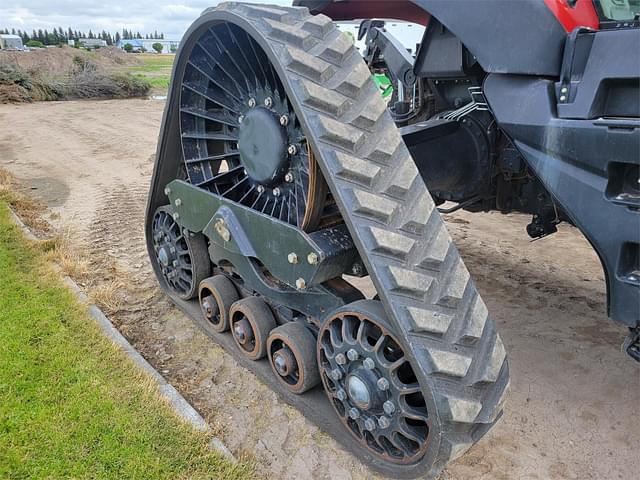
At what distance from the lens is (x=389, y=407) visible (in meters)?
2.16

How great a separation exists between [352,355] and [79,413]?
138 centimetres

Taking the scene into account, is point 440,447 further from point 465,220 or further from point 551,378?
point 465,220

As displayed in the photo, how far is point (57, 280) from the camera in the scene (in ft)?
13.3

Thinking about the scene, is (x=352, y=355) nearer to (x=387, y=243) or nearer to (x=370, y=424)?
(x=370, y=424)

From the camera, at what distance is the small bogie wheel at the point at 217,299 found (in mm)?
3242

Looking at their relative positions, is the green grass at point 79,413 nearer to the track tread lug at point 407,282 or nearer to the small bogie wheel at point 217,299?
the small bogie wheel at point 217,299

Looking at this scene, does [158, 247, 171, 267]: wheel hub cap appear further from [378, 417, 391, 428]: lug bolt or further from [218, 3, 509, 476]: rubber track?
[378, 417, 391, 428]: lug bolt

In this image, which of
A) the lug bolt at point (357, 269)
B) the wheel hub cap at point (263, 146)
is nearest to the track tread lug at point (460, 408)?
the lug bolt at point (357, 269)

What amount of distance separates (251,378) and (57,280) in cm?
190

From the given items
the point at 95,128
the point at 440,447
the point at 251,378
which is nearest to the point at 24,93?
the point at 95,128

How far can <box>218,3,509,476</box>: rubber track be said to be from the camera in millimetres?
1954

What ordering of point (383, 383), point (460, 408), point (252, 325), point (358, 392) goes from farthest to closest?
point (252, 325) < point (358, 392) < point (383, 383) < point (460, 408)

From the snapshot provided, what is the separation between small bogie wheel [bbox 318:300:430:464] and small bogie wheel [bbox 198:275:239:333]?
0.96 meters

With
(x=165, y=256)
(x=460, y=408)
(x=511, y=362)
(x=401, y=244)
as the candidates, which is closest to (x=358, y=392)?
(x=460, y=408)
